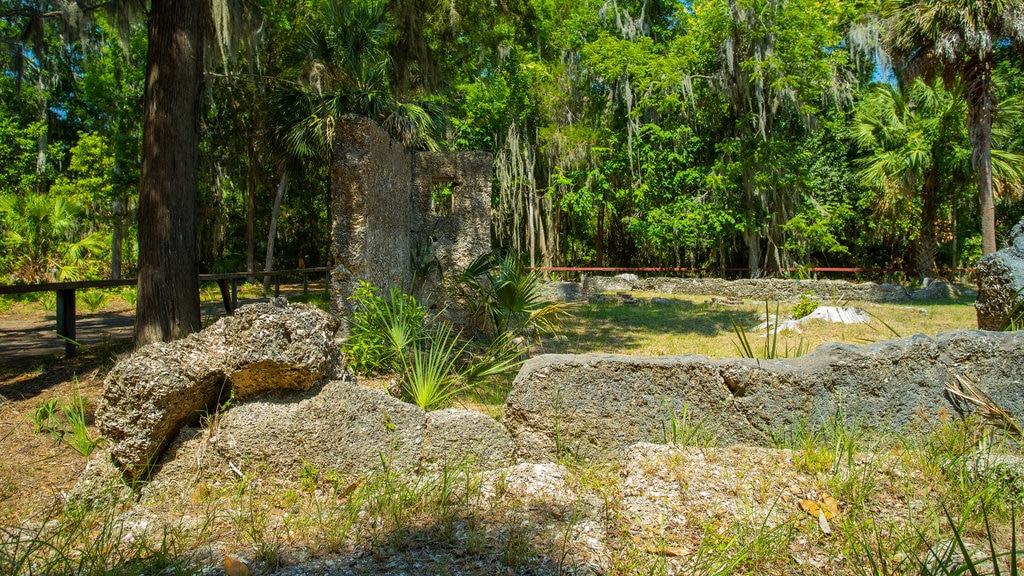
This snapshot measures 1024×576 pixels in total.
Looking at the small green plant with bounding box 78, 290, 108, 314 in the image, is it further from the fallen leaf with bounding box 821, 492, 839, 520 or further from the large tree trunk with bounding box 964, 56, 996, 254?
the large tree trunk with bounding box 964, 56, 996, 254

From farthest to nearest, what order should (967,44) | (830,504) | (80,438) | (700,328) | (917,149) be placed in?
(917,149)
(967,44)
(700,328)
(80,438)
(830,504)

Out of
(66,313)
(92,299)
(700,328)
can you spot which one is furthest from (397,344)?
(92,299)

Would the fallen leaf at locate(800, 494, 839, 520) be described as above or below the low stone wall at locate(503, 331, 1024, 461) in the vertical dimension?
below

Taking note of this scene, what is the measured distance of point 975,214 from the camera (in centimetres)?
2169

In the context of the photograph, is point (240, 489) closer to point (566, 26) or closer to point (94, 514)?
point (94, 514)

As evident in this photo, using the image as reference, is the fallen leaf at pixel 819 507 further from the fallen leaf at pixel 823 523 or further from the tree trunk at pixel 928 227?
the tree trunk at pixel 928 227

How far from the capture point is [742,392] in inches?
137

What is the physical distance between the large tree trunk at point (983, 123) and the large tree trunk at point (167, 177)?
15470 mm

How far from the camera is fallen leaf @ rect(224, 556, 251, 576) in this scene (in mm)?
2345

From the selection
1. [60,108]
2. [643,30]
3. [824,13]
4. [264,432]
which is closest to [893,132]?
[824,13]

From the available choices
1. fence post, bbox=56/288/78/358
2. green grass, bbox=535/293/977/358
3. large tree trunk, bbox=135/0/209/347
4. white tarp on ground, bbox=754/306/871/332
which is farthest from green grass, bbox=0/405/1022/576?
white tarp on ground, bbox=754/306/871/332

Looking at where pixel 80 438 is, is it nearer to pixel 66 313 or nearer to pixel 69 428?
pixel 69 428

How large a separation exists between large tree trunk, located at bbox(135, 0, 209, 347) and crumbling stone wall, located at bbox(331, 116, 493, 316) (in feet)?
4.59

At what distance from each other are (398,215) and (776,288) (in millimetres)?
13283
